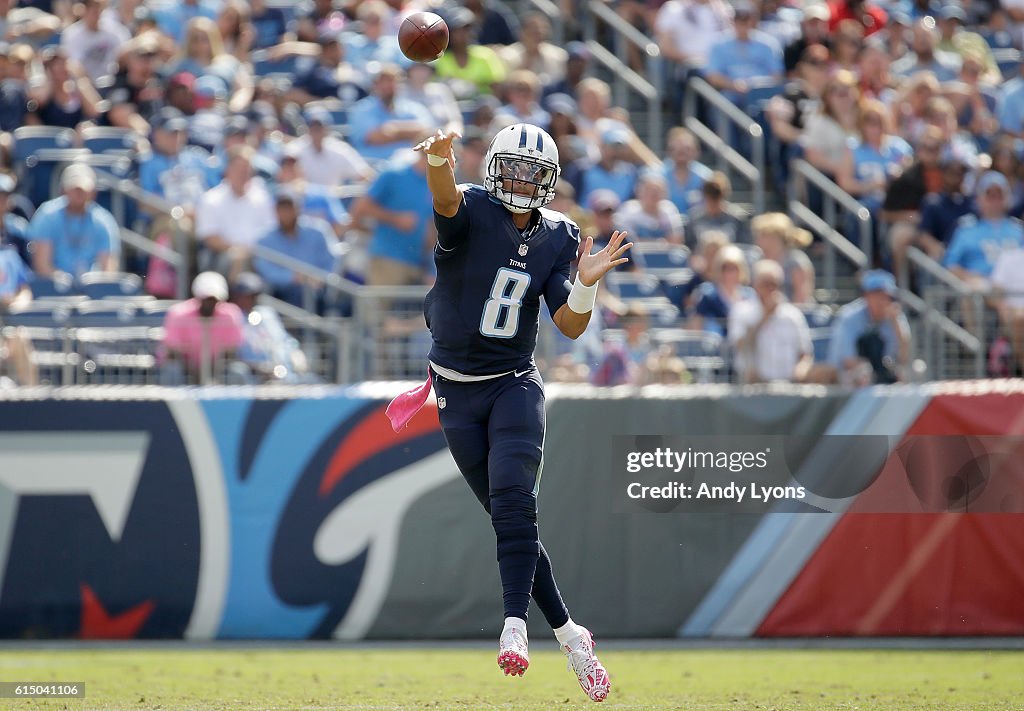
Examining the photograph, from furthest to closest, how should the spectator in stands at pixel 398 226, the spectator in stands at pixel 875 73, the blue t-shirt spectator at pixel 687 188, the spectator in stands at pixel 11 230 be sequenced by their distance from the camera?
1. the spectator in stands at pixel 875 73
2. the blue t-shirt spectator at pixel 687 188
3. the spectator in stands at pixel 398 226
4. the spectator in stands at pixel 11 230

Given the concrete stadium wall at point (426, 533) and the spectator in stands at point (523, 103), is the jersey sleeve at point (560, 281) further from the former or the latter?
the spectator in stands at point (523, 103)

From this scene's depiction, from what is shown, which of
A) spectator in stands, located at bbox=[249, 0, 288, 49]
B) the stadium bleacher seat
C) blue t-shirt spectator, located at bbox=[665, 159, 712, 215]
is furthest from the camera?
spectator in stands, located at bbox=[249, 0, 288, 49]

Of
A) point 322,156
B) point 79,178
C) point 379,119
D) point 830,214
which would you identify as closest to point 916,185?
point 830,214

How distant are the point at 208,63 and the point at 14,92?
6.37 ft

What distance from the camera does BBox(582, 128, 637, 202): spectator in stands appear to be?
45.8 feet

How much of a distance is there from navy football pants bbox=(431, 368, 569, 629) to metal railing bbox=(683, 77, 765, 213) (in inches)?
320

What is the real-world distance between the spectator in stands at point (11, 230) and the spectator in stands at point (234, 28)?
12.5 feet

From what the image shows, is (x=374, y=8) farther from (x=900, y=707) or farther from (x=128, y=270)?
(x=900, y=707)

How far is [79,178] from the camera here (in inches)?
479

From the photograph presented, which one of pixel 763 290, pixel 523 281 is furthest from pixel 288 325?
pixel 523 281

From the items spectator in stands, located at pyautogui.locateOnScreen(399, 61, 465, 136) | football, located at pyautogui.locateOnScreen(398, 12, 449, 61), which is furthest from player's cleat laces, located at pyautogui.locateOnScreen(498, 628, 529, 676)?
spectator in stands, located at pyautogui.locateOnScreen(399, 61, 465, 136)

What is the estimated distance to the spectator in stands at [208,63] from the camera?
1490 cm

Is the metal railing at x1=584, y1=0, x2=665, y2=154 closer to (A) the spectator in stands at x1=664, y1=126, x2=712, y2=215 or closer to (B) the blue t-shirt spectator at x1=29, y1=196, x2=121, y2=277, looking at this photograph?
(A) the spectator in stands at x1=664, y1=126, x2=712, y2=215

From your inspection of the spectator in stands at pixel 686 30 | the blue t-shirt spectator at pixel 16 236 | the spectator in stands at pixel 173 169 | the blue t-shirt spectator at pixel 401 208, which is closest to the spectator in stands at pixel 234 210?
the spectator in stands at pixel 173 169
